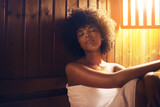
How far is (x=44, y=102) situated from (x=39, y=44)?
60 centimetres

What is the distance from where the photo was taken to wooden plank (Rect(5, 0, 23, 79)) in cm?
133

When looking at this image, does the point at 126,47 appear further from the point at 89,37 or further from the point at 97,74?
the point at 97,74

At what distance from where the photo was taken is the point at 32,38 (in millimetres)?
1432

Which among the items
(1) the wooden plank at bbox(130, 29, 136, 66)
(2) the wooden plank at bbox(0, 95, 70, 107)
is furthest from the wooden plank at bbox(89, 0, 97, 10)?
(2) the wooden plank at bbox(0, 95, 70, 107)

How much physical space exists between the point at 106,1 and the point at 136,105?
4.74 feet

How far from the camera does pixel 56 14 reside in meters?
1.55

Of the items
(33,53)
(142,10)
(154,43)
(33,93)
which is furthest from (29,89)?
(154,43)

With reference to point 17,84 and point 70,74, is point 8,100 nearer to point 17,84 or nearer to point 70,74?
point 17,84

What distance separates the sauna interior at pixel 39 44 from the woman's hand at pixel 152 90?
76cm

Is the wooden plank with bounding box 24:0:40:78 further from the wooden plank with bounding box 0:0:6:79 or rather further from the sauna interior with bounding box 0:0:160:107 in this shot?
the wooden plank with bounding box 0:0:6:79

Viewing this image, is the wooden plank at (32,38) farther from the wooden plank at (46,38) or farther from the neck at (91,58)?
the neck at (91,58)

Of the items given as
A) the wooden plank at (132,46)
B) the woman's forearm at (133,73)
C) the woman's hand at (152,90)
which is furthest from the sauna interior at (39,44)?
the woman's hand at (152,90)

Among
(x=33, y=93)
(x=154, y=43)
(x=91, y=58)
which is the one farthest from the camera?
(x=154, y=43)

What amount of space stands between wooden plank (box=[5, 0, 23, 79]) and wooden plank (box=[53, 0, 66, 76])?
372 millimetres
